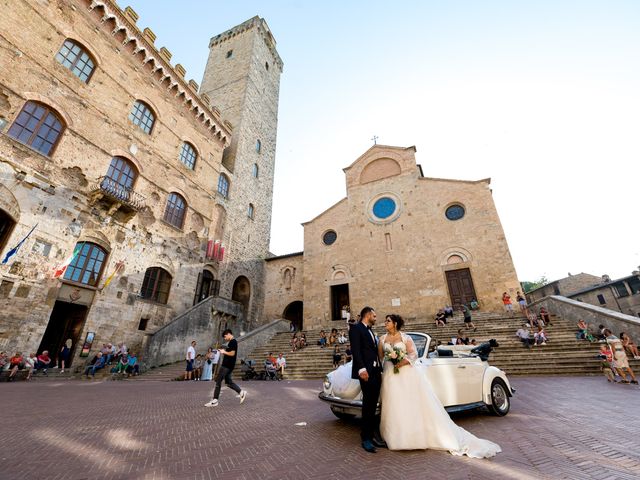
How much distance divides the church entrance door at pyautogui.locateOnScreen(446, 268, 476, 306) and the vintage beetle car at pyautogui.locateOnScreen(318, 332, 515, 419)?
13547 mm

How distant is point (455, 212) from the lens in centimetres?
1933

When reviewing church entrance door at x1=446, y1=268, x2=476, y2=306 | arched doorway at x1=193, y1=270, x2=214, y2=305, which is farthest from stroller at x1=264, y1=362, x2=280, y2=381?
church entrance door at x1=446, y1=268, x2=476, y2=306

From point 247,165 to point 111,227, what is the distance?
12786 millimetres

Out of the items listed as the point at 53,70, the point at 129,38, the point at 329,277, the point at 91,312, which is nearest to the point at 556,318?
the point at 329,277

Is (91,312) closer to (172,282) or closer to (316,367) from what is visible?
(172,282)

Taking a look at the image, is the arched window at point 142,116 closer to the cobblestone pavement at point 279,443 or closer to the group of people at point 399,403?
the cobblestone pavement at point 279,443

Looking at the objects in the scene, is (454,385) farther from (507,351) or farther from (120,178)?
(120,178)

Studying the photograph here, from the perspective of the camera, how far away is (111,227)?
13.6 m

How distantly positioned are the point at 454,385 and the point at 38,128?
17.2 metres

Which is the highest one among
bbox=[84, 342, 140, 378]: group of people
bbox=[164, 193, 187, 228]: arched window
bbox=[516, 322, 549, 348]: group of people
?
bbox=[164, 193, 187, 228]: arched window

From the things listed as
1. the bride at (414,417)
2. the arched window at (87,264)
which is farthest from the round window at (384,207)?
the bride at (414,417)

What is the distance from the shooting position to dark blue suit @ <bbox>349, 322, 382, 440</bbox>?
11.0ft

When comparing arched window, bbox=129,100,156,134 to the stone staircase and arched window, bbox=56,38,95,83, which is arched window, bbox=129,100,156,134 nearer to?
arched window, bbox=56,38,95,83

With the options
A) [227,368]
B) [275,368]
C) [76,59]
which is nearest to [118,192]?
[76,59]
